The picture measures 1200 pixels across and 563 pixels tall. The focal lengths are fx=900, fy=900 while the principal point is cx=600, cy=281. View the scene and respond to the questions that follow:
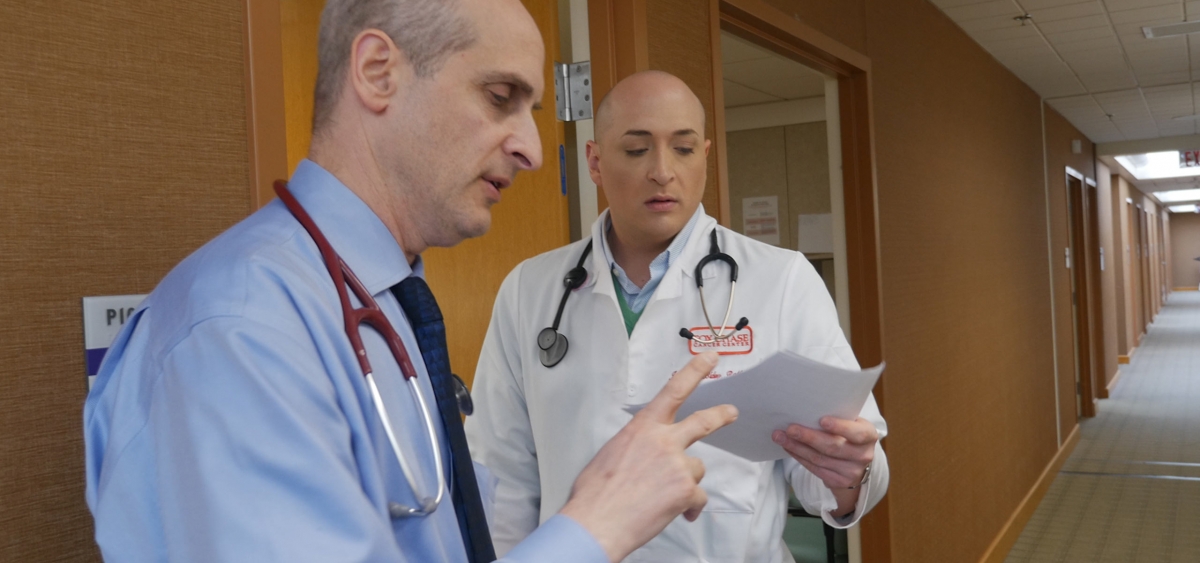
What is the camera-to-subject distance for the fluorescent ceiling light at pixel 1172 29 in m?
4.82

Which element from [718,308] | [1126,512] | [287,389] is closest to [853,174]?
[718,308]

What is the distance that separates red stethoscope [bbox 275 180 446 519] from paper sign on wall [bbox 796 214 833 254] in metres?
5.13

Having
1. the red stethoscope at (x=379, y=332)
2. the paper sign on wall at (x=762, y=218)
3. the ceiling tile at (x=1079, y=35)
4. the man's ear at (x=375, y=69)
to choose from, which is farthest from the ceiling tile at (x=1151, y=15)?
the red stethoscope at (x=379, y=332)

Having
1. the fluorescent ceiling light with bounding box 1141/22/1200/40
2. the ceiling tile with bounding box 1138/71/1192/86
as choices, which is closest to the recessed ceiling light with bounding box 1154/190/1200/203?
the ceiling tile with bounding box 1138/71/1192/86

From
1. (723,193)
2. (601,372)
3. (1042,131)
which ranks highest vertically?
(1042,131)

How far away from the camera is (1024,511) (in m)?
5.52

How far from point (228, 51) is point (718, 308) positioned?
3.01 feet

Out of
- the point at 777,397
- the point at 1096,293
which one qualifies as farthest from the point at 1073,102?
the point at 777,397

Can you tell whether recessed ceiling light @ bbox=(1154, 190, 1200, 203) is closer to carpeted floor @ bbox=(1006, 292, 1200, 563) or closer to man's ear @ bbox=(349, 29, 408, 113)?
carpeted floor @ bbox=(1006, 292, 1200, 563)

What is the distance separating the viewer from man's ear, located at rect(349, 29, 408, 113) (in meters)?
0.88

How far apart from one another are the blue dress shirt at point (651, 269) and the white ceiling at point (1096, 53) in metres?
3.18

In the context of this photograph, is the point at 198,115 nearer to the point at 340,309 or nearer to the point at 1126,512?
the point at 340,309

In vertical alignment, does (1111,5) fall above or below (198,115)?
above

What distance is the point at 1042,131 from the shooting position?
23.2 feet
